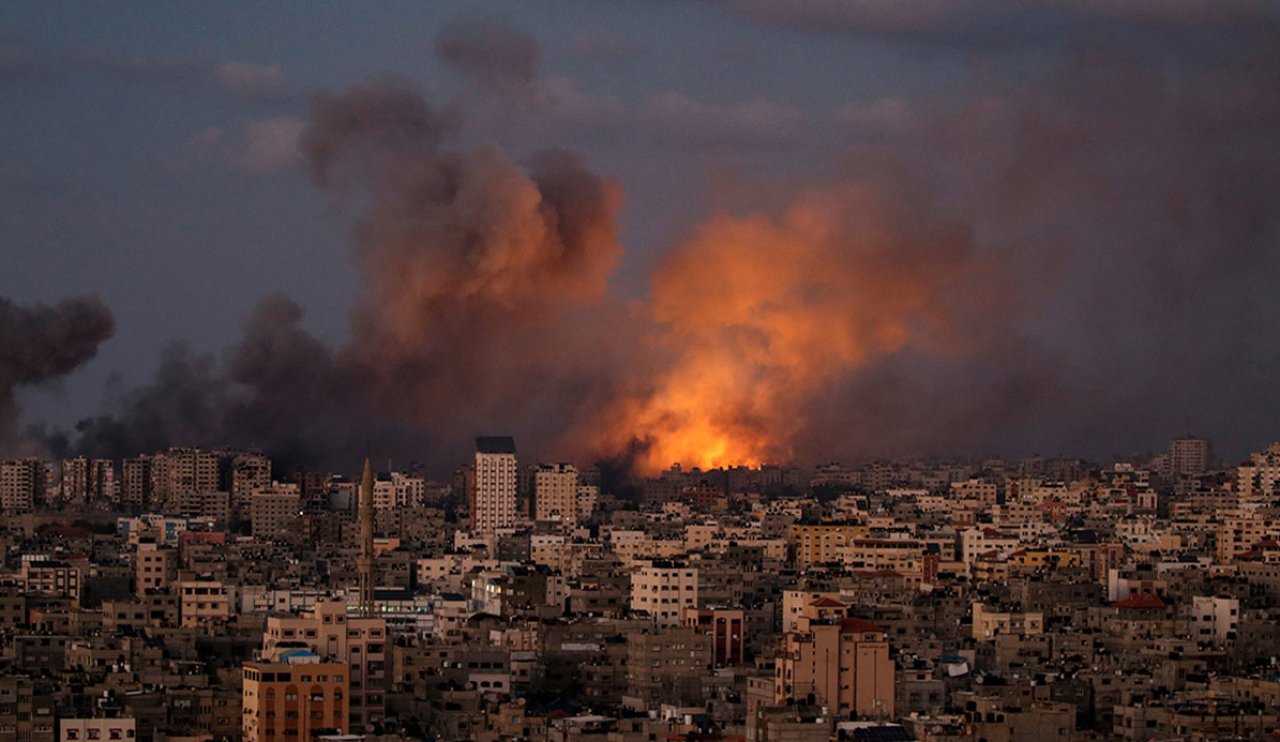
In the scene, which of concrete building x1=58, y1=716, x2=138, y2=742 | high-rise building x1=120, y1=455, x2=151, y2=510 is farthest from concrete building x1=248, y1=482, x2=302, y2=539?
concrete building x1=58, y1=716, x2=138, y2=742

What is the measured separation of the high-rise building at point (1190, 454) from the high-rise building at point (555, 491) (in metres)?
33.5

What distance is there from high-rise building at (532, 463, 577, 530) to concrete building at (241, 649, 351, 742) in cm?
4599

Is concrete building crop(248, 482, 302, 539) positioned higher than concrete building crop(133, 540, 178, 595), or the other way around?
concrete building crop(248, 482, 302, 539)

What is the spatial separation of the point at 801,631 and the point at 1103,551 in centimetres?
2496

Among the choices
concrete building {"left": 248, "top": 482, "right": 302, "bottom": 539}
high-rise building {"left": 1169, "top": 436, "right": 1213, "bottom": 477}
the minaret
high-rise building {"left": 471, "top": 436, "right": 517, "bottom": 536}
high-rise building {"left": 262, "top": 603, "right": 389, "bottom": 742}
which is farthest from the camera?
high-rise building {"left": 1169, "top": 436, "right": 1213, "bottom": 477}

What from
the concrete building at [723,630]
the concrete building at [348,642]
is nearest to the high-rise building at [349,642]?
the concrete building at [348,642]

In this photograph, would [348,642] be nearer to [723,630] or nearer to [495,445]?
[723,630]

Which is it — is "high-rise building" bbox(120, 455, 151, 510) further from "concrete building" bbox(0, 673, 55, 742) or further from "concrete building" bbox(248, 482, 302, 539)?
"concrete building" bbox(0, 673, 55, 742)

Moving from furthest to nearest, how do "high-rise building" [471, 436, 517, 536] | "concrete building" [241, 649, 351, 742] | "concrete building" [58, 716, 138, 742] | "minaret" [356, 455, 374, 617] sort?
"high-rise building" [471, 436, 517, 536] → "minaret" [356, 455, 374, 617] → "concrete building" [241, 649, 351, 742] → "concrete building" [58, 716, 138, 742]

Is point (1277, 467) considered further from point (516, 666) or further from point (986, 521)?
point (516, 666)

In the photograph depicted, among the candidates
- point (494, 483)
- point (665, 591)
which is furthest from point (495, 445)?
point (665, 591)

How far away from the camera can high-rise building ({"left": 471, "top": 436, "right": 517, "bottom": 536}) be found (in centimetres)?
7631

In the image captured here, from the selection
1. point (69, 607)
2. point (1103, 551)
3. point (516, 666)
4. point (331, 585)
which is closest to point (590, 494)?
point (1103, 551)

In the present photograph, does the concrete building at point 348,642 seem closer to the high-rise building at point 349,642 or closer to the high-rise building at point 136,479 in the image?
the high-rise building at point 349,642
